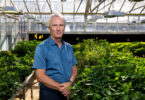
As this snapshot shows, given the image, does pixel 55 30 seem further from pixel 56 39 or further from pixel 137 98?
pixel 137 98

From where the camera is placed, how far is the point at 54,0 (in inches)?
617

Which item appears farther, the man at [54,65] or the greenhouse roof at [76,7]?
the greenhouse roof at [76,7]

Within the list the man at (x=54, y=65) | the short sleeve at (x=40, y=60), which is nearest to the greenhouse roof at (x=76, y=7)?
the man at (x=54, y=65)

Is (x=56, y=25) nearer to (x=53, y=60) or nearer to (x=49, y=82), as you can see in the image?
(x=53, y=60)

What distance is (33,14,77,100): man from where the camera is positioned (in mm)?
1727

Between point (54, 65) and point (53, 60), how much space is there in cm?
5

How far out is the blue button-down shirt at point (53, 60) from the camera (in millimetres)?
1745

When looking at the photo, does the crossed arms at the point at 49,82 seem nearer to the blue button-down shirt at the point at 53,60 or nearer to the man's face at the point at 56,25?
the blue button-down shirt at the point at 53,60

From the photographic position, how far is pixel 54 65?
1.80 m

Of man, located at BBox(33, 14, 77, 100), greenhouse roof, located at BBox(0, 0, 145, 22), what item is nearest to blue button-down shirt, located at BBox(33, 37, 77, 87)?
man, located at BBox(33, 14, 77, 100)

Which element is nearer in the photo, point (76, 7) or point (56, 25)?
point (56, 25)

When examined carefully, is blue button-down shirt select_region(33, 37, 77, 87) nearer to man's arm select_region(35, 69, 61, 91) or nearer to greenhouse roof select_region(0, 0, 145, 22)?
man's arm select_region(35, 69, 61, 91)

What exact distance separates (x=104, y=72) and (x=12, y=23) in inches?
563

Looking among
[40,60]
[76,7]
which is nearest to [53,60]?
[40,60]
